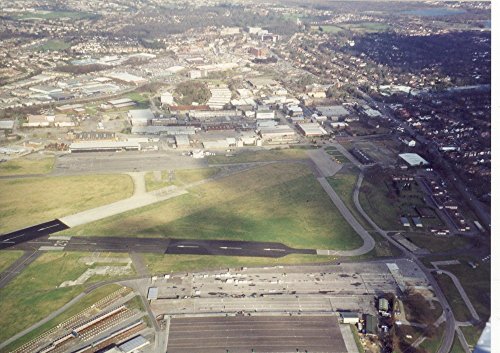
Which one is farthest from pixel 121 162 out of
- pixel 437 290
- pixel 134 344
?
pixel 437 290

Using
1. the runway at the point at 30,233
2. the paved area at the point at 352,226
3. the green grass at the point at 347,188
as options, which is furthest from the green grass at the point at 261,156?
the runway at the point at 30,233

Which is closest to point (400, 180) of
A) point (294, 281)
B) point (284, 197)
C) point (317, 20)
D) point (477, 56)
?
point (284, 197)

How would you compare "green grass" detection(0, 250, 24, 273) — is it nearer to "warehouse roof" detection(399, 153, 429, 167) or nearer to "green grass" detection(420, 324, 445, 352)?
"green grass" detection(420, 324, 445, 352)

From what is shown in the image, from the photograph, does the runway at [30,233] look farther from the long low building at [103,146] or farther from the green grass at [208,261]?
the long low building at [103,146]

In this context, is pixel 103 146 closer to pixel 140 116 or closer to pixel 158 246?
pixel 140 116

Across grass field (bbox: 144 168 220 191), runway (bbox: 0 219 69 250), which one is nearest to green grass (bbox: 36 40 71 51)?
grass field (bbox: 144 168 220 191)
